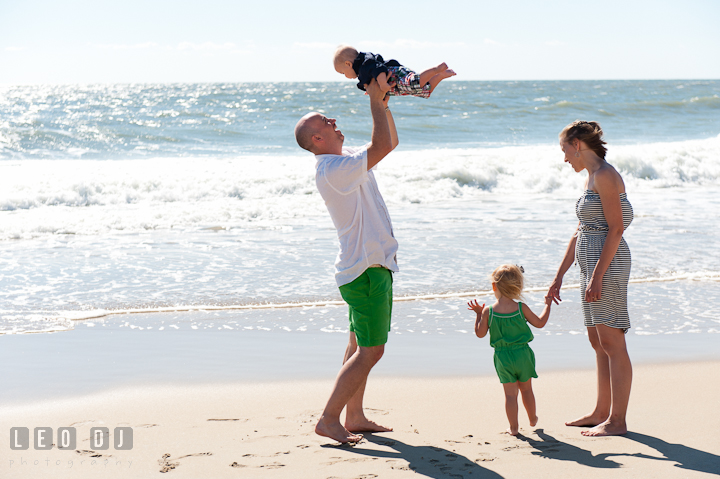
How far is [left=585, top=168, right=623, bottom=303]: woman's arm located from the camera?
10.8ft

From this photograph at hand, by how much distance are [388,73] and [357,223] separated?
73cm

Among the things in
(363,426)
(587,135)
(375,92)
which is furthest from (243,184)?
(375,92)

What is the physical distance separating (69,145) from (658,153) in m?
19.4

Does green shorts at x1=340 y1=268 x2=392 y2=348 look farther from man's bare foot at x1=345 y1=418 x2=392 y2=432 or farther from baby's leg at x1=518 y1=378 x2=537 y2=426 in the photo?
baby's leg at x1=518 y1=378 x2=537 y2=426

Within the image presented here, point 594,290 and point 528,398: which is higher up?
point 594,290

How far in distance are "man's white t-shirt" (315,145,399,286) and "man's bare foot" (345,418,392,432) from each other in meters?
0.84

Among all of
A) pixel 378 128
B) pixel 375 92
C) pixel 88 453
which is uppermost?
pixel 375 92

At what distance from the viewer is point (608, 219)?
3291 mm

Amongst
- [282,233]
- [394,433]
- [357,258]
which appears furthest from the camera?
[282,233]

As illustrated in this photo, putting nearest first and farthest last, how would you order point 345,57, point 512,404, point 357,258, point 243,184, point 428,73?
point 428,73, point 345,57, point 357,258, point 512,404, point 243,184

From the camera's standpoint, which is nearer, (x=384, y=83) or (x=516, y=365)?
(x=384, y=83)

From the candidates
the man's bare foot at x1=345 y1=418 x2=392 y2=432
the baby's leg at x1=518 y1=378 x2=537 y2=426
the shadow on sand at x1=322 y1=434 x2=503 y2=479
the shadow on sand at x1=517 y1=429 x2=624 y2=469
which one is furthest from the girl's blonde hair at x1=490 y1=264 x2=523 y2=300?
the man's bare foot at x1=345 y1=418 x2=392 y2=432

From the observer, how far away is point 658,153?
18.6 m

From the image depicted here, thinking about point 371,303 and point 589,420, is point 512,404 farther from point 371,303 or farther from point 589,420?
point 371,303
